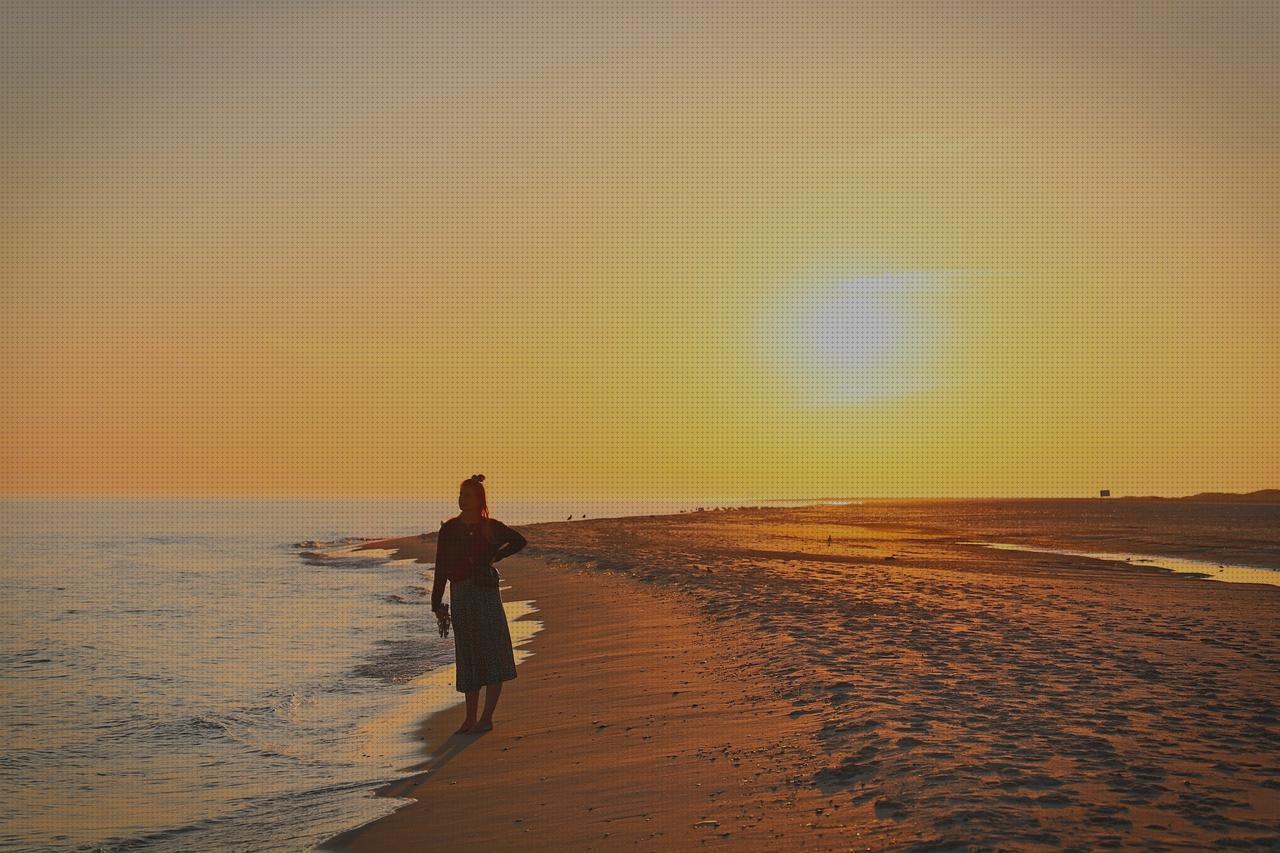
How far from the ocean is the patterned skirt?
99cm

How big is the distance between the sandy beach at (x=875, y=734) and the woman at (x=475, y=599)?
0.56 metres

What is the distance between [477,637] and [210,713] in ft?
17.4

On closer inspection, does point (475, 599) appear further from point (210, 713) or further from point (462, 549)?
point (210, 713)

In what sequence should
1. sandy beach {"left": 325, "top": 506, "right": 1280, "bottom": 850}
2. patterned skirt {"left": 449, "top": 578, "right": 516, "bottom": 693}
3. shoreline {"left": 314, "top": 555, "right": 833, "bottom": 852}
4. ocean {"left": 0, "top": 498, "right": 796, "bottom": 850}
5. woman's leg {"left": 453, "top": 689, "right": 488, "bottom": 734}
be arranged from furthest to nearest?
1. patterned skirt {"left": 449, "top": 578, "right": 516, "bottom": 693}
2. woman's leg {"left": 453, "top": 689, "right": 488, "bottom": 734}
3. ocean {"left": 0, "top": 498, "right": 796, "bottom": 850}
4. shoreline {"left": 314, "top": 555, "right": 833, "bottom": 852}
5. sandy beach {"left": 325, "top": 506, "right": 1280, "bottom": 850}

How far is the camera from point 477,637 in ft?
36.3

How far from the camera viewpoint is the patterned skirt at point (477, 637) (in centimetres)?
1105

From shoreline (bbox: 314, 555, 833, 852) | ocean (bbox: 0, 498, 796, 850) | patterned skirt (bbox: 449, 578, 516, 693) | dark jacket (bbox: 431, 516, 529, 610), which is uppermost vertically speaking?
dark jacket (bbox: 431, 516, 529, 610)

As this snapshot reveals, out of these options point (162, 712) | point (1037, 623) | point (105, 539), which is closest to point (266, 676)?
point (162, 712)

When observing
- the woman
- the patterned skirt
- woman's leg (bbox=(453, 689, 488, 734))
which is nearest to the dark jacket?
the woman

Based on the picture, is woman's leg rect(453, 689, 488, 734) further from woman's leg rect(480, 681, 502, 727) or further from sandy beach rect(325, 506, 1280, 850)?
sandy beach rect(325, 506, 1280, 850)

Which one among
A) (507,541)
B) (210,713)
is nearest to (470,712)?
(507,541)

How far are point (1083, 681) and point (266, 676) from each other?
12.9 metres

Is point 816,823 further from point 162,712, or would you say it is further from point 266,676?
point 266,676

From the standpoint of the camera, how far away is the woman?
10961 millimetres
